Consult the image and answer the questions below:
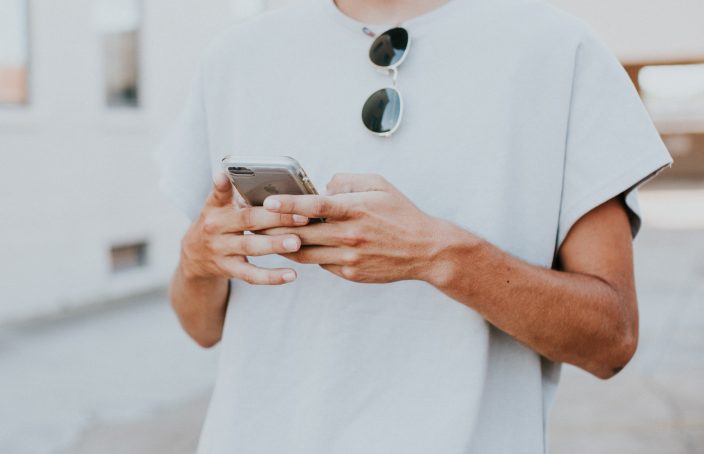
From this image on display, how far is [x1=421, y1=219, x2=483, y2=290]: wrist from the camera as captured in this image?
1.07 metres

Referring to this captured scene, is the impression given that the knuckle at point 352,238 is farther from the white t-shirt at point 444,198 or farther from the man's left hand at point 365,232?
the white t-shirt at point 444,198

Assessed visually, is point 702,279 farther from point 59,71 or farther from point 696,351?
point 59,71

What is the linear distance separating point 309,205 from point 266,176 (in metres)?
0.08

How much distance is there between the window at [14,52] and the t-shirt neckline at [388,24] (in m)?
6.47

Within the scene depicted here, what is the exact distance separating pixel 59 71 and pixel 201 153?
657 cm

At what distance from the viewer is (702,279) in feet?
30.6

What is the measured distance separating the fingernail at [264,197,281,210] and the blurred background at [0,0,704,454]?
3.70m

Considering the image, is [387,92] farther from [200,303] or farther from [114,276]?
[114,276]

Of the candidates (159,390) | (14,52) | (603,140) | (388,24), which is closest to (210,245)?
(388,24)

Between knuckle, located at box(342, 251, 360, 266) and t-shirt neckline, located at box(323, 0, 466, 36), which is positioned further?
t-shirt neckline, located at box(323, 0, 466, 36)

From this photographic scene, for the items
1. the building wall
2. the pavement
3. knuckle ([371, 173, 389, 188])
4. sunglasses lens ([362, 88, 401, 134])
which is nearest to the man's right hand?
knuckle ([371, 173, 389, 188])

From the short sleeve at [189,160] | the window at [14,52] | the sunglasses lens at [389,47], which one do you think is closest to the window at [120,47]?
the window at [14,52]

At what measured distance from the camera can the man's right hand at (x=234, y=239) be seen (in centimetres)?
105

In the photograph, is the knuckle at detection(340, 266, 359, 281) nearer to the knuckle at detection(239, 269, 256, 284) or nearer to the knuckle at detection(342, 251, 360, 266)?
the knuckle at detection(342, 251, 360, 266)
